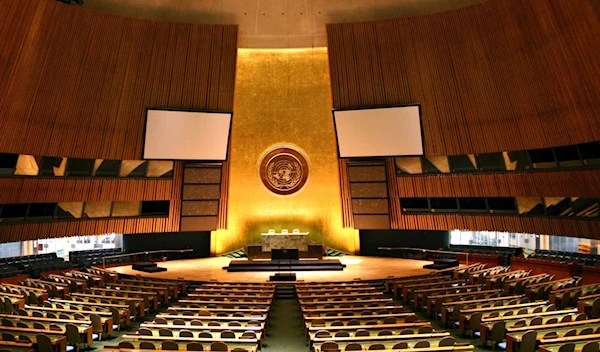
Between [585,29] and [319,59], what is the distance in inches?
490

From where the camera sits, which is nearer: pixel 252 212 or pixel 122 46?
pixel 122 46

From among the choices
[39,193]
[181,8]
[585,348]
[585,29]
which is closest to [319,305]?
[585,348]

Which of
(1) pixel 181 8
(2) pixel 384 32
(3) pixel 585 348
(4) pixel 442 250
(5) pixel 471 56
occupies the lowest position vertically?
(3) pixel 585 348

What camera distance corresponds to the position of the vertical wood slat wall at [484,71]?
15.0 metres

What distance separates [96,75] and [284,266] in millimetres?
9647

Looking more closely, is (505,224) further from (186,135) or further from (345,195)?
(186,135)

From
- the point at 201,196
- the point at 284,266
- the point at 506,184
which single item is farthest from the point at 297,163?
the point at 506,184

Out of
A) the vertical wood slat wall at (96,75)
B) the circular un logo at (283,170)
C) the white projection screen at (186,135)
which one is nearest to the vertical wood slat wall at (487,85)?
the circular un logo at (283,170)

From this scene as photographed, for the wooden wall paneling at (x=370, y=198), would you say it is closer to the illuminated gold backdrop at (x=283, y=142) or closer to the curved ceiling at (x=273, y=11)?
the illuminated gold backdrop at (x=283, y=142)

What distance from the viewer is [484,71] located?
18.3 meters

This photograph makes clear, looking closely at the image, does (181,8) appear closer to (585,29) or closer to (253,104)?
(253,104)

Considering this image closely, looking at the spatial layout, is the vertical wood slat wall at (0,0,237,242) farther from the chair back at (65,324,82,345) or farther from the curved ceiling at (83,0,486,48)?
the chair back at (65,324,82,345)

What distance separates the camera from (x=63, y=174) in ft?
64.4

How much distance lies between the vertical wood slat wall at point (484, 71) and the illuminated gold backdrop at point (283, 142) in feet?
11.3
